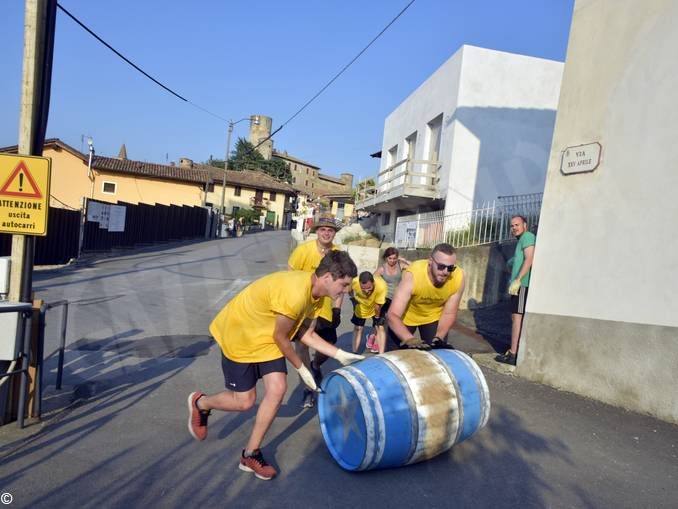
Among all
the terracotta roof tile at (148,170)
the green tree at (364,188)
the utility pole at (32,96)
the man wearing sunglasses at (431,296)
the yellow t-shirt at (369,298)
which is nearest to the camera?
the utility pole at (32,96)

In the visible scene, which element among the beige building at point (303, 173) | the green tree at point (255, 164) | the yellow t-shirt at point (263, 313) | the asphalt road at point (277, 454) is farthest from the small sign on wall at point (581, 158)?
the beige building at point (303, 173)

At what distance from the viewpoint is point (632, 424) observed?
4719 mm

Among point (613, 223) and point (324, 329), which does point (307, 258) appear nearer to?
point (324, 329)

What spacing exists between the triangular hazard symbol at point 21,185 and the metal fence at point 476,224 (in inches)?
357

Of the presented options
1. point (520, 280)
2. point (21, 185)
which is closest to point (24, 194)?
point (21, 185)

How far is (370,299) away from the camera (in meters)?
6.32

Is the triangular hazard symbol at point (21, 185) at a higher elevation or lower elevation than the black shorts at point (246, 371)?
higher

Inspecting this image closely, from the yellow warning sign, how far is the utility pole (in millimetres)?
134

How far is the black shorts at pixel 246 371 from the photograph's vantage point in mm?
3430

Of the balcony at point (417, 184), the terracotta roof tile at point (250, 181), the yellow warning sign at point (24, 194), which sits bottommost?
the yellow warning sign at point (24, 194)

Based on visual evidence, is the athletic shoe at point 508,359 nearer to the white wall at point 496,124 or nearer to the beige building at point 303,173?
the white wall at point 496,124

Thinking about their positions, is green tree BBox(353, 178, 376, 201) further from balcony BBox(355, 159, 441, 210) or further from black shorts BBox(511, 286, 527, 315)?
black shorts BBox(511, 286, 527, 315)

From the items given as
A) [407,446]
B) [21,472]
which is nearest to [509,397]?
[407,446]

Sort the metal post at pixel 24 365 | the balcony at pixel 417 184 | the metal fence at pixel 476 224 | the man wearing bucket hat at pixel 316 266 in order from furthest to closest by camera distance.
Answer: the balcony at pixel 417 184 → the metal fence at pixel 476 224 → the man wearing bucket hat at pixel 316 266 → the metal post at pixel 24 365
